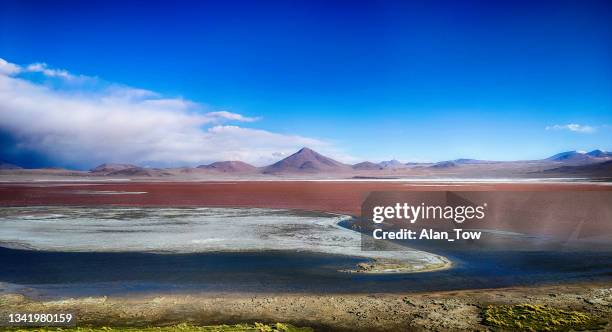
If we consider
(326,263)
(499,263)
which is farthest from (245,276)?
(499,263)

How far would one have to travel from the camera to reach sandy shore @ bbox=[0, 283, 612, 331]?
9.51 m

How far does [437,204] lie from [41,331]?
32074mm

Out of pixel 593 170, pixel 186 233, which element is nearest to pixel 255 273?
pixel 186 233

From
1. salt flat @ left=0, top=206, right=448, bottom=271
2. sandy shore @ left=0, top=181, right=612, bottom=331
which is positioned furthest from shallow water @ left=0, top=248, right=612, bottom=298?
salt flat @ left=0, top=206, right=448, bottom=271

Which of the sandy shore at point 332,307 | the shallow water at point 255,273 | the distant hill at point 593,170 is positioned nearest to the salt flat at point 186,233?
the shallow water at point 255,273

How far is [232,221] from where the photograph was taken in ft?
86.6

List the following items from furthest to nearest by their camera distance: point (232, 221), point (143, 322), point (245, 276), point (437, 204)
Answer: point (437, 204) → point (232, 221) → point (245, 276) → point (143, 322)

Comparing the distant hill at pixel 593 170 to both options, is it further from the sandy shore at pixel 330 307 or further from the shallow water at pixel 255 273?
the sandy shore at pixel 330 307

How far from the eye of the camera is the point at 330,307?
34.4 feet

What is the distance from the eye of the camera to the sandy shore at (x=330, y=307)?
9.51 m

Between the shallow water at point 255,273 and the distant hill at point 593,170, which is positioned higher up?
the distant hill at point 593,170

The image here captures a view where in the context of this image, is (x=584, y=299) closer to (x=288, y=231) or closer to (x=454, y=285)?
(x=454, y=285)

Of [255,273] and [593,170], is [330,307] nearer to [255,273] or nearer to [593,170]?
[255,273]

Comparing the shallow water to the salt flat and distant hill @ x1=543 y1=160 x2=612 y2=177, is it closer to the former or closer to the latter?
the salt flat
